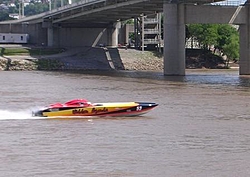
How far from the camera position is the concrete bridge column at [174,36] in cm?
8800

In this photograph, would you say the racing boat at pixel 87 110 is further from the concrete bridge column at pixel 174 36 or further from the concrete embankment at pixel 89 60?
the concrete embankment at pixel 89 60

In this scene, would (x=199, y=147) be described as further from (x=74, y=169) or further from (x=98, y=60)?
(x=98, y=60)

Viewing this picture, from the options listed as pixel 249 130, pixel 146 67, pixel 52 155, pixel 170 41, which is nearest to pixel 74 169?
pixel 52 155

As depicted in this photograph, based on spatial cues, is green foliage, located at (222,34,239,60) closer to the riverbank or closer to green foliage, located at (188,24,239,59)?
green foliage, located at (188,24,239,59)

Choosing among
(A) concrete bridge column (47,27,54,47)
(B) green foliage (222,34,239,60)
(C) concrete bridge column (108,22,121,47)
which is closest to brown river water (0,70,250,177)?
(B) green foliage (222,34,239,60)

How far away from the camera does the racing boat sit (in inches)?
1490

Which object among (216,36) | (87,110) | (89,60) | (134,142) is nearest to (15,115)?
(87,110)

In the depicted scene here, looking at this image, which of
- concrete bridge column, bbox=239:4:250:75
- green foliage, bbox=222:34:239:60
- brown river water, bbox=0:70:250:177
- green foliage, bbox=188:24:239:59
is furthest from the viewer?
green foliage, bbox=188:24:239:59

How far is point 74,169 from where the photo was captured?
24031 millimetres

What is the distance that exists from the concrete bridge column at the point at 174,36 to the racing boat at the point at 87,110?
4967 centimetres

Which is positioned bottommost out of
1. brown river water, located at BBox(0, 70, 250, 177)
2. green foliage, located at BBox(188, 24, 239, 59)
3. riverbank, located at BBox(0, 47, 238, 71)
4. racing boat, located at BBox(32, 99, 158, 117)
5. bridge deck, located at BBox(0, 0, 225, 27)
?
brown river water, located at BBox(0, 70, 250, 177)

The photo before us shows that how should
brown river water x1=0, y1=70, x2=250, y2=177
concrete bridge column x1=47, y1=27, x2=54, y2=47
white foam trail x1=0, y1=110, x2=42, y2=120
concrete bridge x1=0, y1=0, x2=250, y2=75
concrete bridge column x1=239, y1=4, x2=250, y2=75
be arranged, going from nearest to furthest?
1. brown river water x1=0, y1=70, x2=250, y2=177
2. white foam trail x1=0, y1=110, x2=42, y2=120
3. concrete bridge x1=0, y1=0, x2=250, y2=75
4. concrete bridge column x1=239, y1=4, x2=250, y2=75
5. concrete bridge column x1=47, y1=27, x2=54, y2=47

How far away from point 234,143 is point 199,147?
1.85 metres

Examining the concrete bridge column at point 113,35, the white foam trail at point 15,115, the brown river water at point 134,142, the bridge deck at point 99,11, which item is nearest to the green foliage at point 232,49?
the bridge deck at point 99,11
